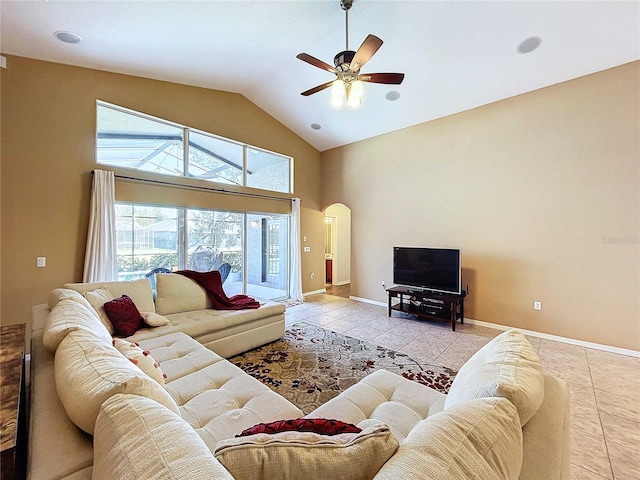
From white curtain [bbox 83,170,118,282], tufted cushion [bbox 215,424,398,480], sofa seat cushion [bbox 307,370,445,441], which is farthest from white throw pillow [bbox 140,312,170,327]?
tufted cushion [bbox 215,424,398,480]

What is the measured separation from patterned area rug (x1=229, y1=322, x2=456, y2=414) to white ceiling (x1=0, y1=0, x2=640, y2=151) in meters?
3.71

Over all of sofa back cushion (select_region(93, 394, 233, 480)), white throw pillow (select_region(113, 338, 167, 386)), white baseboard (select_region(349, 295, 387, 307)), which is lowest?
white baseboard (select_region(349, 295, 387, 307))

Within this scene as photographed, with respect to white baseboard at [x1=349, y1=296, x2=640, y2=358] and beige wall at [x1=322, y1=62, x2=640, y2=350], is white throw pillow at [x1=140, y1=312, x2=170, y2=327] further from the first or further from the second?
white baseboard at [x1=349, y1=296, x2=640, y2=358]

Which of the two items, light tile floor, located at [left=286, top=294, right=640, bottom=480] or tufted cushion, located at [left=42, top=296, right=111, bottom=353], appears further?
light tile floor, located at [left=286, top=294, right=640, bottom=480]

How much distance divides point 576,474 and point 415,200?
410 centimetres

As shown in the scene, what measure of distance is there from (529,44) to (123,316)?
5327mm

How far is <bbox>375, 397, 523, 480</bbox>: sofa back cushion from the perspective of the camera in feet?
2.16

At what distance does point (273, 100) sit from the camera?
204 inches

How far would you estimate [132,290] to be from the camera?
3055mm

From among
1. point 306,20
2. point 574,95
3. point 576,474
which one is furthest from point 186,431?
point 574,95

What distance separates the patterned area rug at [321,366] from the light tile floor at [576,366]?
11.6 inches

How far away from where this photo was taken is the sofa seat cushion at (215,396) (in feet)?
4.59

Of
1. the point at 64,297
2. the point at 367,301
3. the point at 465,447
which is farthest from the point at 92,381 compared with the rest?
the point at 367,301

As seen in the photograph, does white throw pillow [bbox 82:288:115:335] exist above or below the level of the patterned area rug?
above
